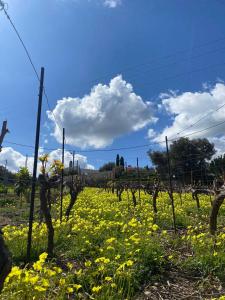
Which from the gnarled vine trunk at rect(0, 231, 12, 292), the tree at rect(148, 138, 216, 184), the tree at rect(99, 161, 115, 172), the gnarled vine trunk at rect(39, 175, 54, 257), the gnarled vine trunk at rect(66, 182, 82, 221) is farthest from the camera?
the tree at rect(99, 161, 115, 172)

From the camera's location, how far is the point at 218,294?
538 cm

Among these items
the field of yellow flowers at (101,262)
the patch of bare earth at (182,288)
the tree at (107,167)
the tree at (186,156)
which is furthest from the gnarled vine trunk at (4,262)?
the tree at (107,167)

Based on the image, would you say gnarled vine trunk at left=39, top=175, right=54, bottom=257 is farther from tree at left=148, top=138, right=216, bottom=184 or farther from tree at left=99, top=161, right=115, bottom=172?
tree at left=99, top=161, right=115, bottom=172

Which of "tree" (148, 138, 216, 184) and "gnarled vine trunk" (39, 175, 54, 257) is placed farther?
"tree" (148, 138, 216, 184)

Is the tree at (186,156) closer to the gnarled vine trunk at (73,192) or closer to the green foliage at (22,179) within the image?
the green foliage at (22,179)

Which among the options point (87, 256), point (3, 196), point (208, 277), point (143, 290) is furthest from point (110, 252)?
point (3, 196)

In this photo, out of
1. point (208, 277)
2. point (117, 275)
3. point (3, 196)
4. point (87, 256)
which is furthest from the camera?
point (3, 196)

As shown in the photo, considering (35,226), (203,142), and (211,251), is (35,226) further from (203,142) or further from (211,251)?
(203,142)

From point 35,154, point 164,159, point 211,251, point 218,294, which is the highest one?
point 164,159

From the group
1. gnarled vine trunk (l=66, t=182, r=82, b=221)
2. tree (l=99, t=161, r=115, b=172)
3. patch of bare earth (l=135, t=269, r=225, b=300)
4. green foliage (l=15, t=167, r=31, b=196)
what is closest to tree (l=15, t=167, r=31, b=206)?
green foliage (l=15, t=167, r=31, b=196)

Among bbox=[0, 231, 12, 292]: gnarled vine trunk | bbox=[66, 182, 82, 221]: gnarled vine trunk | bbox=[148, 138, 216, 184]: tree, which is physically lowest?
bbox=[0, 231, 12, 292]: gnarled vine trunk

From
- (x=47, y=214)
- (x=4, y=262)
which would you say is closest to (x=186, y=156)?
(x=47, y=214)

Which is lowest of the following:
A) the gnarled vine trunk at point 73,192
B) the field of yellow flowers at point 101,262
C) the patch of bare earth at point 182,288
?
the patch of bare earth at point 182,288

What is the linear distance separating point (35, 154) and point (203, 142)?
4094cm
